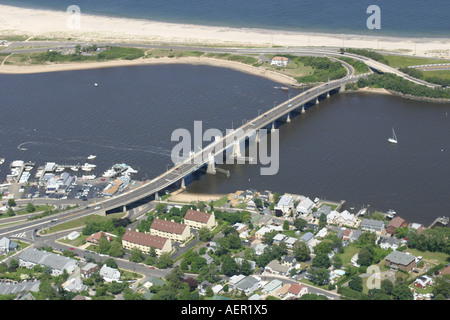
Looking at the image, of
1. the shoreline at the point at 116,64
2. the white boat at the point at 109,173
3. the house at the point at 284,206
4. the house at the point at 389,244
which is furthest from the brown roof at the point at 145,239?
the shoreline at the point at 116,64

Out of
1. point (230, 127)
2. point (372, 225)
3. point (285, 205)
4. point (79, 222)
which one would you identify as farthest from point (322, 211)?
point (230, 127)

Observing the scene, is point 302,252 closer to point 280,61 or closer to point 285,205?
point 285,205

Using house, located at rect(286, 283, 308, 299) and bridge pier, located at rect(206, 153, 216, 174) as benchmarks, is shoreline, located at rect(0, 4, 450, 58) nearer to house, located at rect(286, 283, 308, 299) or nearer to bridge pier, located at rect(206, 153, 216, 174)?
bridge pier, located at rect(206, 153, 216, 174)

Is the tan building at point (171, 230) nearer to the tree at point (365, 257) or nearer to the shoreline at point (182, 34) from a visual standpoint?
the tree at point (365, 257)

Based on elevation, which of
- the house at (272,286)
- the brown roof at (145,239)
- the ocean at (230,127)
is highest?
the ocean at (230,127)

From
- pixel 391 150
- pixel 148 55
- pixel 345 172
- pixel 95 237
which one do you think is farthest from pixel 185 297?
pixel 148 55

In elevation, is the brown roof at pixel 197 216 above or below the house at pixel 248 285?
above

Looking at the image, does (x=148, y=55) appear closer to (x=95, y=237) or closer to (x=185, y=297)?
(x=95, y=237)
